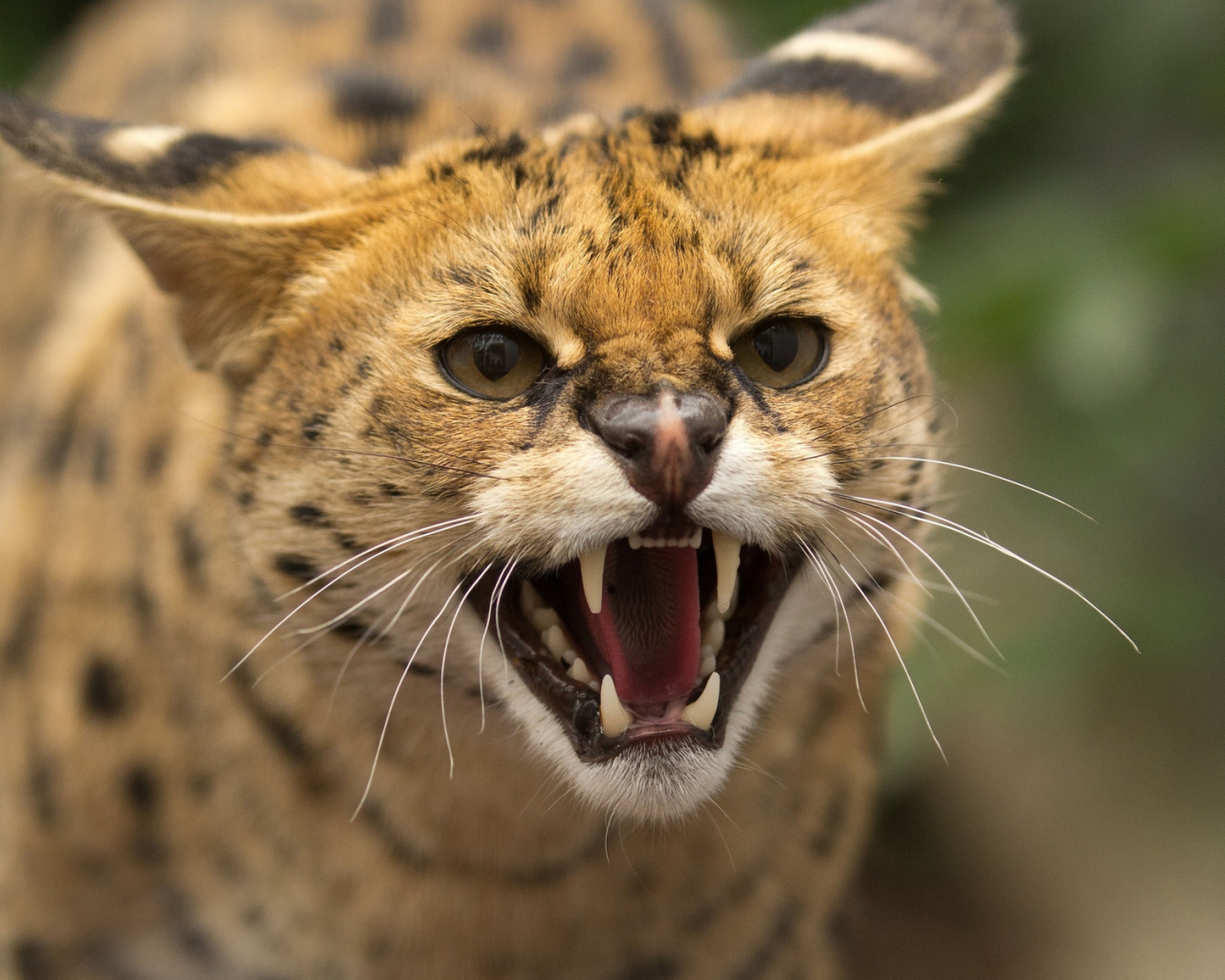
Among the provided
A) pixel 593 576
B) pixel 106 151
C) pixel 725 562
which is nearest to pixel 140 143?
pixel 106 151

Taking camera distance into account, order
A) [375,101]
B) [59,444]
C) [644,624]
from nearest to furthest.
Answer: [644,624], [375,101], [59,444]

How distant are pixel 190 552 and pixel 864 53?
4.79 ft

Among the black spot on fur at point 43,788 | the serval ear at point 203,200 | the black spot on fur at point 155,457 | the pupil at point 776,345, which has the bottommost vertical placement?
the black spot on fur at point 43,788

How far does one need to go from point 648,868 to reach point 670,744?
593mm

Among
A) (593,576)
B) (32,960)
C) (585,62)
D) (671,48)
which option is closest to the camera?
(593,576)

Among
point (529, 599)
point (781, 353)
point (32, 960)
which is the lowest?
point (32, 960)

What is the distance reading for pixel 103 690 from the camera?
8.84 ft

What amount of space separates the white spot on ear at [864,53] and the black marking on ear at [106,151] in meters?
0.94

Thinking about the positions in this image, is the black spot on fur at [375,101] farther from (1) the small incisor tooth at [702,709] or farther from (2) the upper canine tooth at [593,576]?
(1) the small incisor tooth at [702,709]

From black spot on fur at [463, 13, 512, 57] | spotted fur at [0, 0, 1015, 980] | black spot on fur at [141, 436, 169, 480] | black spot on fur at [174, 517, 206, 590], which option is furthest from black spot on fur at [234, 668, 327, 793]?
black spot on fur at [463, 13, 512, 57]

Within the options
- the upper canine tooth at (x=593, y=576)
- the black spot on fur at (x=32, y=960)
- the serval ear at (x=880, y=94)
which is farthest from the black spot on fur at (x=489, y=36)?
the black spot on fur at (x=32, y=960)

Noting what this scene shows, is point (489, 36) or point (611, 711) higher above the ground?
point (489, 36)

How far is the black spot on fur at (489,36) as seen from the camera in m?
3.61

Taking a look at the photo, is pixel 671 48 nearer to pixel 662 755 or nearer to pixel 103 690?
pixel 103 690
